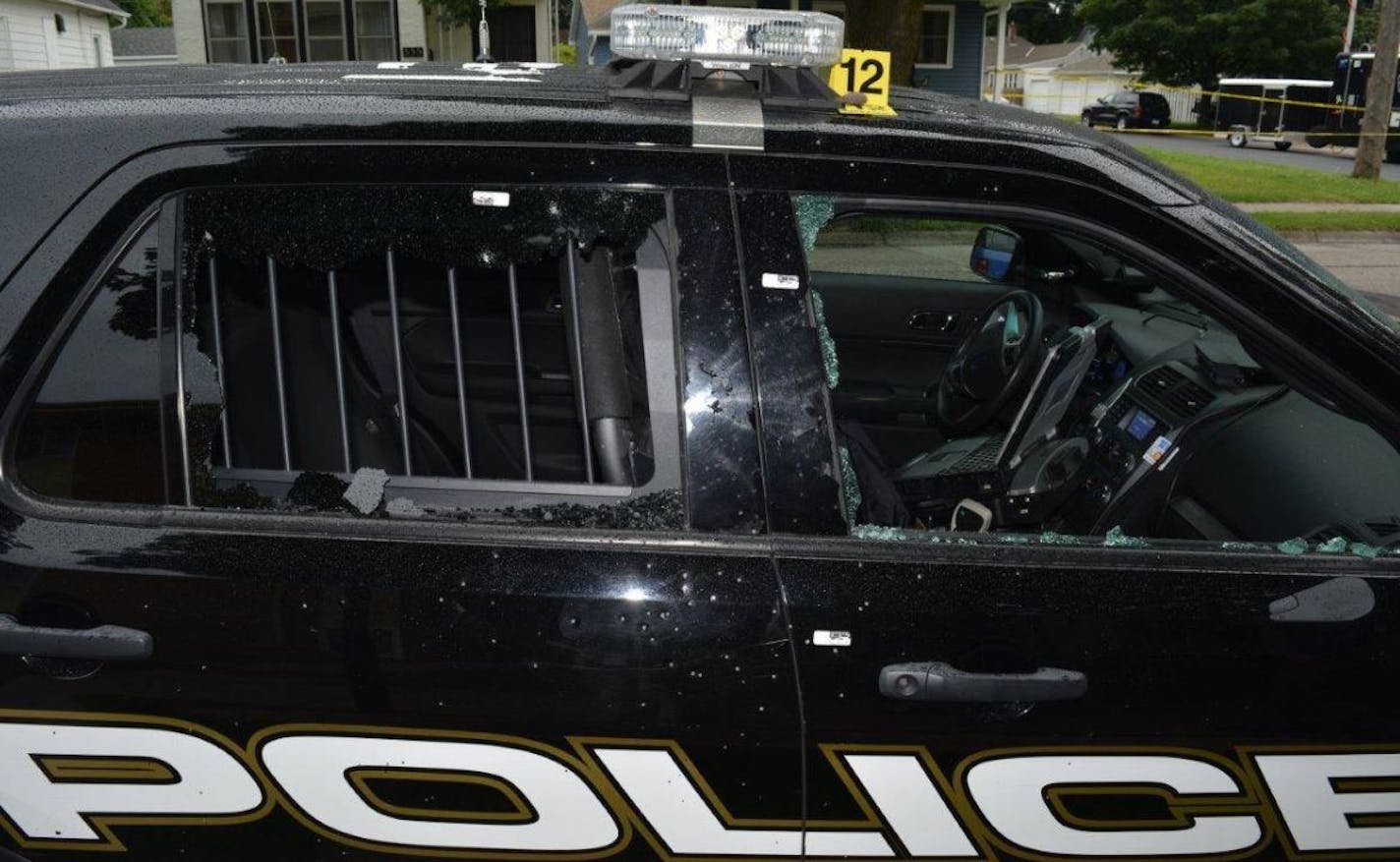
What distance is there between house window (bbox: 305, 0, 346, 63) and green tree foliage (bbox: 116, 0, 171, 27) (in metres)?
29.9

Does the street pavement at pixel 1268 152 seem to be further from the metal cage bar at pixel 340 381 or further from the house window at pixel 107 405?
the house window at pixel 107 405

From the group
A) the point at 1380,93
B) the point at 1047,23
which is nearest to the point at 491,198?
the point at 1380,93

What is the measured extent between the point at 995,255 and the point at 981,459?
1606mm

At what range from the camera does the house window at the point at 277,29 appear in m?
26.5

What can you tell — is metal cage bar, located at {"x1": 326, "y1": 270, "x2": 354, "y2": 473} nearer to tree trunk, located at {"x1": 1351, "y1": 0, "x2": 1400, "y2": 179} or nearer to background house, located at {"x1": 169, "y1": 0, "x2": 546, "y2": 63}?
tree trunk, located at {"x1": 1351, "y1": 0, "x2": 1400, "y2": 179}

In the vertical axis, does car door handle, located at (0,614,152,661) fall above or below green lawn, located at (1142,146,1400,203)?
above

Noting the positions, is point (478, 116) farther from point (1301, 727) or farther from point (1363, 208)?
point (1363, 208)

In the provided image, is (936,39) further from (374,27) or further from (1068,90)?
(1068,90)

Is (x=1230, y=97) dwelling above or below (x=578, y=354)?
below

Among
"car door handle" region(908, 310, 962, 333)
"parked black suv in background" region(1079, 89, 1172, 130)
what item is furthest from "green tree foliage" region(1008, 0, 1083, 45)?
"car door handle" region(908, 310, 962, 333)

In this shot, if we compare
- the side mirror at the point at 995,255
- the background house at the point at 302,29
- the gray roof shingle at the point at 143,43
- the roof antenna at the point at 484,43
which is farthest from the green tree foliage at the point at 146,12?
the side mirror at the point at 995,255

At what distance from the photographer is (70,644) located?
163 cm

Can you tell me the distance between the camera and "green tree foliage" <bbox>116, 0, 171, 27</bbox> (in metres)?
55.8

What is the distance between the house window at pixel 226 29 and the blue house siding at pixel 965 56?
47.7 ft
